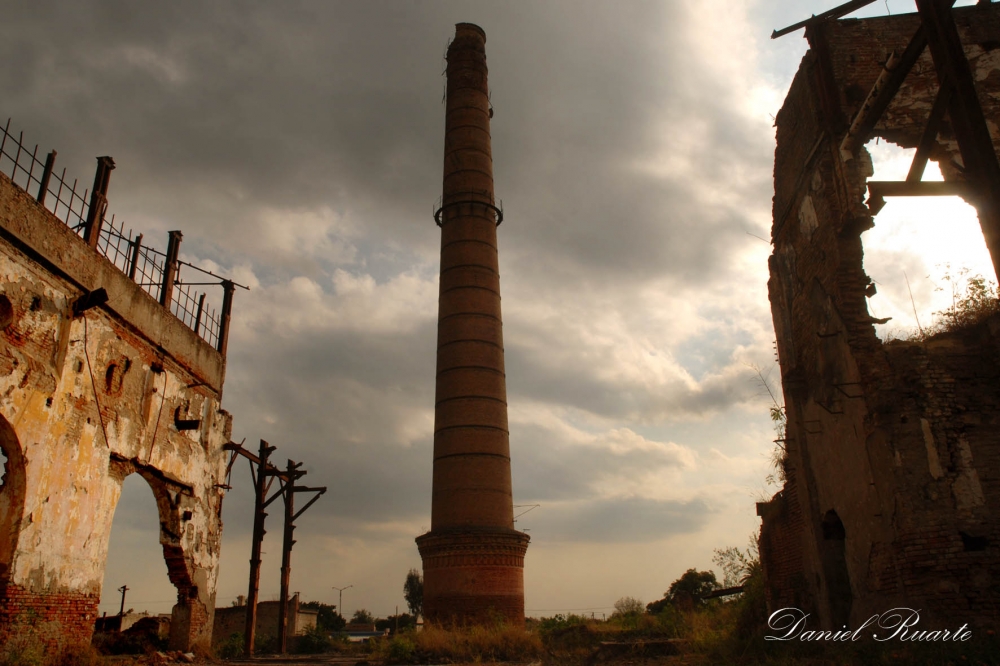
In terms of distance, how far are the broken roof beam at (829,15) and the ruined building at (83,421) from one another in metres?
8.05

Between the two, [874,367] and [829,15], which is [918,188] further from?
[829,15]

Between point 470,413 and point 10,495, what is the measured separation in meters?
9.74

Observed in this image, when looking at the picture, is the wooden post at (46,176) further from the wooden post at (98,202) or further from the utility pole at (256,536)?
the utility pole at (256,536)

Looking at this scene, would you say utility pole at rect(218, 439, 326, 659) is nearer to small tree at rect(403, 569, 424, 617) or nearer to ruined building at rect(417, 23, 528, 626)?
ruined building at rect(417, 23, 528, 626)

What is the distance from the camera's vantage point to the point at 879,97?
21.9 ft

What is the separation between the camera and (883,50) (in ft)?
25.7

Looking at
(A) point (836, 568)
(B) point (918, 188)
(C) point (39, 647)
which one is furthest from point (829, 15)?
(C) point (39, 647)

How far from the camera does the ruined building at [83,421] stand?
688 cm

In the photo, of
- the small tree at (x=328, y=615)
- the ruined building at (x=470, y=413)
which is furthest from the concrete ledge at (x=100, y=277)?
the small tree at (x=328, y=615)

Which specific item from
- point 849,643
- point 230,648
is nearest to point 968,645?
point 849,643

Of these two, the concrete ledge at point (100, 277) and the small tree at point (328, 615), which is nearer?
the concrete ledge at point (100, 277)

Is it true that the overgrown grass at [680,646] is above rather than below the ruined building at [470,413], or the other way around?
below

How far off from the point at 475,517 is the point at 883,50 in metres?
10.9

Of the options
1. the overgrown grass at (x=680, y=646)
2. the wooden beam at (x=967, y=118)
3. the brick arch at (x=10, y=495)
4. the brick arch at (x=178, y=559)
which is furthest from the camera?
the brick arch at (x=178, y=559)
